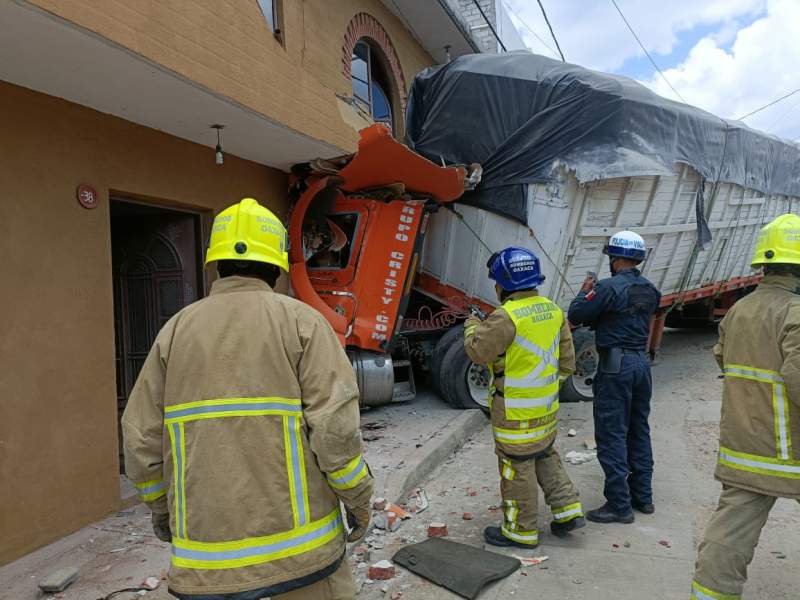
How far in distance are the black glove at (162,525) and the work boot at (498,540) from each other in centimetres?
204

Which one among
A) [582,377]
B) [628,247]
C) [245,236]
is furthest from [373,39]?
[245,236]

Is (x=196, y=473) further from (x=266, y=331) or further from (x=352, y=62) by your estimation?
(x=352, y=62)

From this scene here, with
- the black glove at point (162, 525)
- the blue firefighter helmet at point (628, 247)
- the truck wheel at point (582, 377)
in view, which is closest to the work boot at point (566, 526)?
the blue firefighter helmet at point (628, 247)

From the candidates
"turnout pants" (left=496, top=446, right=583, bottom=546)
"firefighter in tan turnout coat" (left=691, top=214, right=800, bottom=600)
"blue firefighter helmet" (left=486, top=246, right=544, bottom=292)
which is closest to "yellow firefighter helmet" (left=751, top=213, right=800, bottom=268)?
"firefighter in tan turnout coat" (left=691, top=214, right=800, bottom=600)

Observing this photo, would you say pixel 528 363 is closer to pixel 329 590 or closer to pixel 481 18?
pixel 329 590

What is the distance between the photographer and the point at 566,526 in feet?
11.1

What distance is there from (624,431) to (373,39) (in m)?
6.54

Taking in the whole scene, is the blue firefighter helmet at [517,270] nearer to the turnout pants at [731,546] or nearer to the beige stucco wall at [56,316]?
the turnout pants at [731,546]

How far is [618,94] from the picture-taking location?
18.6 feet

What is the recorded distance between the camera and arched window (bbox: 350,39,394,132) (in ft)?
25.9

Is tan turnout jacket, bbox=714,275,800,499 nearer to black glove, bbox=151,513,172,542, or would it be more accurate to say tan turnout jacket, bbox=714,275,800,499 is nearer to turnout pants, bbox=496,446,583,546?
turnout pants, bbox=496,446,583,546

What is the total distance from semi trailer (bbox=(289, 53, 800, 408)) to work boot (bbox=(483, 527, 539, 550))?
2.60 metres

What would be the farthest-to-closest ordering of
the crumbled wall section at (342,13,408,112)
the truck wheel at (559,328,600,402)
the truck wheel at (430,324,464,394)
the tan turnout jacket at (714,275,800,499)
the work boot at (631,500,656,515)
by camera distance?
the crumbled wall section at (342,13,408,112)
the truck wheel at (559,328,600,402)
the truck wheel at (430,324,464,394)
the work boot at (631,500,656,515)
the tan turnout jacket at (714,275,800,499)

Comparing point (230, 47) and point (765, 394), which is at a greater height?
point (230, 47)
